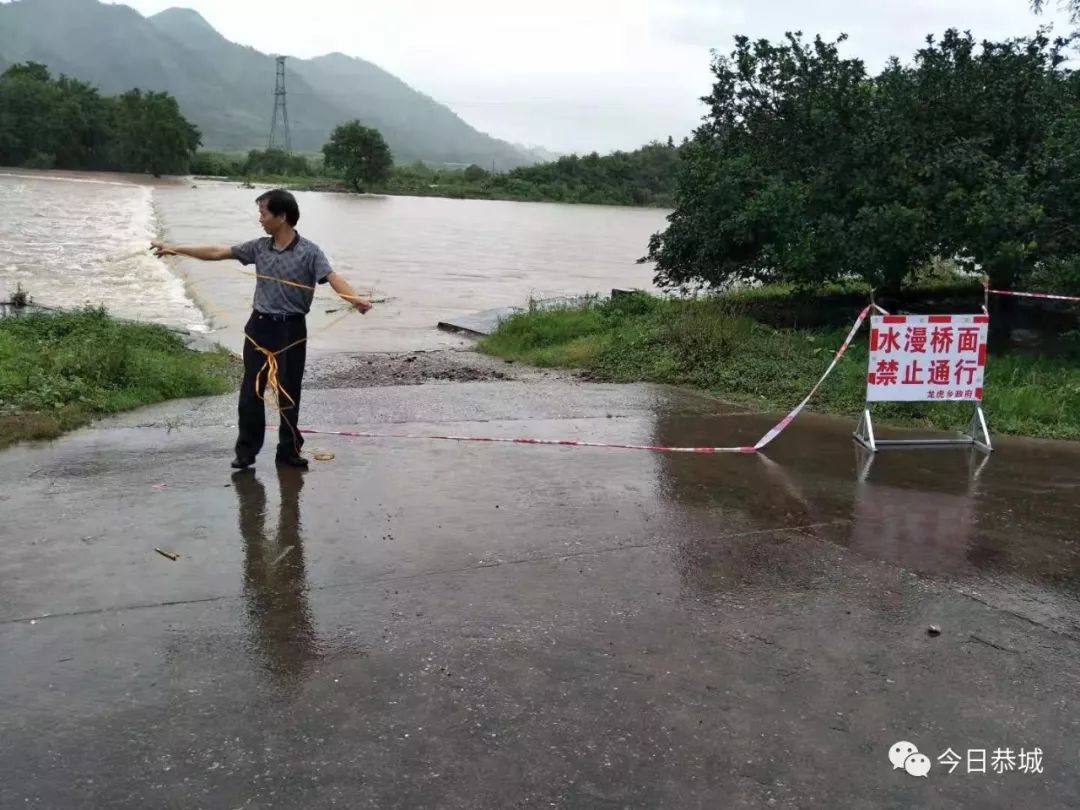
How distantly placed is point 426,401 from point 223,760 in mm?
5776

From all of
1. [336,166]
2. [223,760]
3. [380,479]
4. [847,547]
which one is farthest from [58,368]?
[336,166]

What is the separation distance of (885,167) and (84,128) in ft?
316

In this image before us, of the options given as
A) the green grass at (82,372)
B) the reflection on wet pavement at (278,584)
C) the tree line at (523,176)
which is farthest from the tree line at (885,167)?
the tree line at (523,176)

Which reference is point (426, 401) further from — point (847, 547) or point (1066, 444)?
point (1066, 444)

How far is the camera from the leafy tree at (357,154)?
96.4 metres

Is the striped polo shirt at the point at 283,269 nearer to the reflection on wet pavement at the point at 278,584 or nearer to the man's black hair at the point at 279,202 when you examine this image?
the man's black hair at the point at 279,202

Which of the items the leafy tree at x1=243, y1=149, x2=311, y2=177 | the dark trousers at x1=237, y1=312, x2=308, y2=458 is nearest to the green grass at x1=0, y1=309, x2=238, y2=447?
the dark trousers at x1=237, y1=312, x2=308, y2=458

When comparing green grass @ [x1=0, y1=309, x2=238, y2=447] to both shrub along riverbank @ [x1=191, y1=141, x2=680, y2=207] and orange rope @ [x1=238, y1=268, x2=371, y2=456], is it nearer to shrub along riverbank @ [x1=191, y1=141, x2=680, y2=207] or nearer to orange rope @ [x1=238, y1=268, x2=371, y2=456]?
orange rope @ [x1=238, y1=268, x2=371, y2=456]

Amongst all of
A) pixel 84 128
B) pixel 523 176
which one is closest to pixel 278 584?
pixel 84 128

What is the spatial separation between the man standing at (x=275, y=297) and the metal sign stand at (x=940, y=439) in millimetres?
3839

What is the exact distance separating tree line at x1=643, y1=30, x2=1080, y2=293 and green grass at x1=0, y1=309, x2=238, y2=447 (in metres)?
6.59

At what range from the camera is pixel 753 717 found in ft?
10.3

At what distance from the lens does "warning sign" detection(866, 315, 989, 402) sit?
22.9 ft

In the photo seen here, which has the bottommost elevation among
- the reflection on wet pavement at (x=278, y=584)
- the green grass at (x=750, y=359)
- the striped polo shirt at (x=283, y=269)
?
the reflection on wet pavement at (x=278, y=584)
